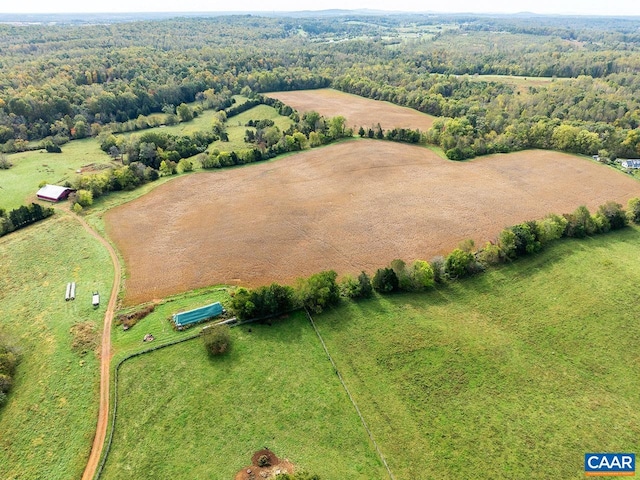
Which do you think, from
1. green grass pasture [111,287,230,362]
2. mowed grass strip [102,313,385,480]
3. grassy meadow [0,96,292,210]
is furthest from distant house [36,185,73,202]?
mowed grass strip [102,313,385,480]

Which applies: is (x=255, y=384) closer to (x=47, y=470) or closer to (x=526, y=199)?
(x=47, y=470)

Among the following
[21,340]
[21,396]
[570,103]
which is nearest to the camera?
[21,396]

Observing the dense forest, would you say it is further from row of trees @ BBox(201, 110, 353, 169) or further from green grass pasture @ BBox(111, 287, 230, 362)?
green grass pasture @ BBox(111, 287, 230, 362)

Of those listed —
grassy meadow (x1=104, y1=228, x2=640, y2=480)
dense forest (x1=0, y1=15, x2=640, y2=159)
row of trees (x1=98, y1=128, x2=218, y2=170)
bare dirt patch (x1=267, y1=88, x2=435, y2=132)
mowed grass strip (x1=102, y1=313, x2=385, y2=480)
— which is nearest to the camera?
mowed grass strip (x1=102, y1=313, x2=385, y2=480)

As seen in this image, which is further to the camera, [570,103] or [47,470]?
[570,103]

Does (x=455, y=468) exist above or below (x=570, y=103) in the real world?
below

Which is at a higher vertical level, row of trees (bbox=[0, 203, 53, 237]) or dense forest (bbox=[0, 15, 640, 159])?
dense forest (bbox=[0, 15, 640, 159])

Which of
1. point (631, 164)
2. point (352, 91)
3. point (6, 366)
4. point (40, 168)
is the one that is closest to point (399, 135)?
point (631, 164)

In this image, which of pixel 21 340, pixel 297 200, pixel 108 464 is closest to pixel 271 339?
pixel 108 464
